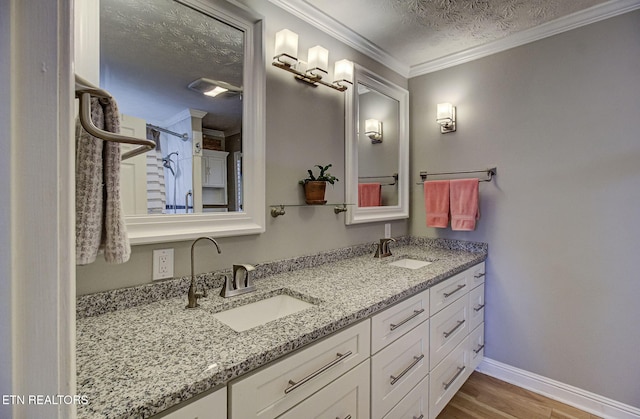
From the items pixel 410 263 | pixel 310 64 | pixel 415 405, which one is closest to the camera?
pixel 415 405

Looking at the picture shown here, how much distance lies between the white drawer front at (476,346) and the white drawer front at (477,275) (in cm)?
32

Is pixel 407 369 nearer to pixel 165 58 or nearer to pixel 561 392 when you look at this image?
pixel 561 392

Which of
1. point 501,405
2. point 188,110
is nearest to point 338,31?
point 188,110

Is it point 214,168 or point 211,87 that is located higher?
point 211,87

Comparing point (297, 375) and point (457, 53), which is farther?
point (457, 53)

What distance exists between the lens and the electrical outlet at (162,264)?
118 centimetres

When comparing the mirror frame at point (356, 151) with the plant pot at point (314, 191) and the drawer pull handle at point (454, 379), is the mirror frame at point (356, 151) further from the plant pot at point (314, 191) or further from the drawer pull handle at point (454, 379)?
the drawer pull handle at point (454, 379)

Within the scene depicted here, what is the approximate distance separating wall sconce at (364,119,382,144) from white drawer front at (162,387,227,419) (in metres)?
1.84

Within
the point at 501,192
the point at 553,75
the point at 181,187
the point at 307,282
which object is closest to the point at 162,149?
the point at 181,187

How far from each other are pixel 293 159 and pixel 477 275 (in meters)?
1.50

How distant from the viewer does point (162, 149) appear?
1197mm

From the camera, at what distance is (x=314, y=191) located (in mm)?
1688

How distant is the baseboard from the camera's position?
170 cm

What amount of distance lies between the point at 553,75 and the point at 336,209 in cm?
161
